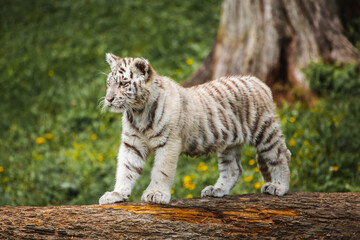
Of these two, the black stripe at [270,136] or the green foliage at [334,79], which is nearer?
the black stripe at [270,136]

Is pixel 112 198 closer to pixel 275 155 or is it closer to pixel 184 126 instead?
pixel 184 126

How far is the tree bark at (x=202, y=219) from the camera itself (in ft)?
11.5

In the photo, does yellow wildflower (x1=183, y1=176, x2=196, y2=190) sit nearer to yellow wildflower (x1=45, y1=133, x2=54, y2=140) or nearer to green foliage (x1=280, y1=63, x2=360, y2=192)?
green foliage (x1=280, y1=63, x2=360, y2=192)

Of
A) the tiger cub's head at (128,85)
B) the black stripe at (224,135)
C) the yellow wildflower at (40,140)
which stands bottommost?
the yellow wildflower at (40,140)

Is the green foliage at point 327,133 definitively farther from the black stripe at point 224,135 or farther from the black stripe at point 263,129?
the black stripe at point 224,135

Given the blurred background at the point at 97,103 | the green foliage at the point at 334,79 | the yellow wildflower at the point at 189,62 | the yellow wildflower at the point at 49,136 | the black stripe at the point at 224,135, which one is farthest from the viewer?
the yellow wildflower at the point at 189,62

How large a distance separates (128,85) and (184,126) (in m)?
0.68

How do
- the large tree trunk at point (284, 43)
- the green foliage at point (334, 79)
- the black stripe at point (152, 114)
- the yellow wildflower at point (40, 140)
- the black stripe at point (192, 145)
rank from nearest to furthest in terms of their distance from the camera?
the black stripe at point (152, 114), the black stripe at point (192, 145), the green foliage at point (334, 79), the large tree trunk at point (284, 43), the yellow wildflower at point (40, 140)

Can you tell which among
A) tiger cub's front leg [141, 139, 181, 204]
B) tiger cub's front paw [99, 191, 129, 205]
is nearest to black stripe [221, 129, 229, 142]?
tiger cub's front leg [141, 139, 181, 204]

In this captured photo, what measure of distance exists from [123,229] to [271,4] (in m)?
5.61

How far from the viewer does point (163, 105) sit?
4.40 meters

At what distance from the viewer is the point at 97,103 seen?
29.8 feet

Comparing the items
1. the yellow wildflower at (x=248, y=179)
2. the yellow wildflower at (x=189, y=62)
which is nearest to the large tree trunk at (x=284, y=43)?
the yellow wildflower at (x=189, y=62)

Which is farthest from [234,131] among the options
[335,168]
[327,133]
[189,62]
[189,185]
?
[189,62]
